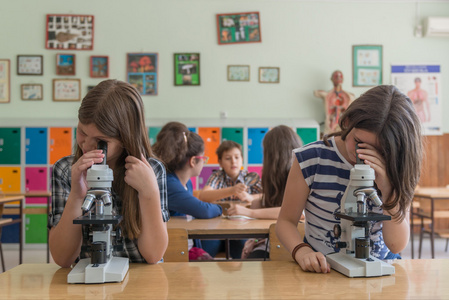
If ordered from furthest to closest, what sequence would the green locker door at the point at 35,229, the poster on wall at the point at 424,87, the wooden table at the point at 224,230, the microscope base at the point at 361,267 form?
the poster on wall at the point at 424,87 → the green locker door at the point at 35,229 → the wooden table at the point at 224,230 → the microscope base at the point at 361,267

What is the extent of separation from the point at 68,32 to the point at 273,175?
4.95 meters

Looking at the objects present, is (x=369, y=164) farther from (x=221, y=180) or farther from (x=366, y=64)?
(x=366, y=64)

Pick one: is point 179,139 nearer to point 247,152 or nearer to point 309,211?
point 309,211

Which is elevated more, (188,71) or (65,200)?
(188,71)

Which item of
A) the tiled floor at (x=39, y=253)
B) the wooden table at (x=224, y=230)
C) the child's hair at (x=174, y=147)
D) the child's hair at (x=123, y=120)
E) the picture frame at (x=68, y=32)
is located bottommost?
the tiled floor at (x=39, y=253)

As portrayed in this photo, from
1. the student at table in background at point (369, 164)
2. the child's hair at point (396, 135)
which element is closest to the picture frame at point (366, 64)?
the student at table in background at point (369, 164)

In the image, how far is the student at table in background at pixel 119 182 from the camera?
130cm

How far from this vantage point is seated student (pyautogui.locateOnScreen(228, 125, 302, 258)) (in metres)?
2.79

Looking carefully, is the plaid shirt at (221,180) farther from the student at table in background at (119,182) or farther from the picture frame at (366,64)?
the picture frame at (366,64)

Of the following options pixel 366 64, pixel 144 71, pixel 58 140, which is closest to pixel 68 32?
pixel 144 71

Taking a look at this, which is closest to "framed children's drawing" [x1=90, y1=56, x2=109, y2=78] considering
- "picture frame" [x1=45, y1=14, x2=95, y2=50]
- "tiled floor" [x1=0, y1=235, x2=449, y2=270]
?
"picture frame" [x1=45, y1=14, x2=95, y2=50]

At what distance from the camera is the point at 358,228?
118 cm

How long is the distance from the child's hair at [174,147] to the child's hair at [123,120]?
144 cm

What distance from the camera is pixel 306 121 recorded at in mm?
6367
